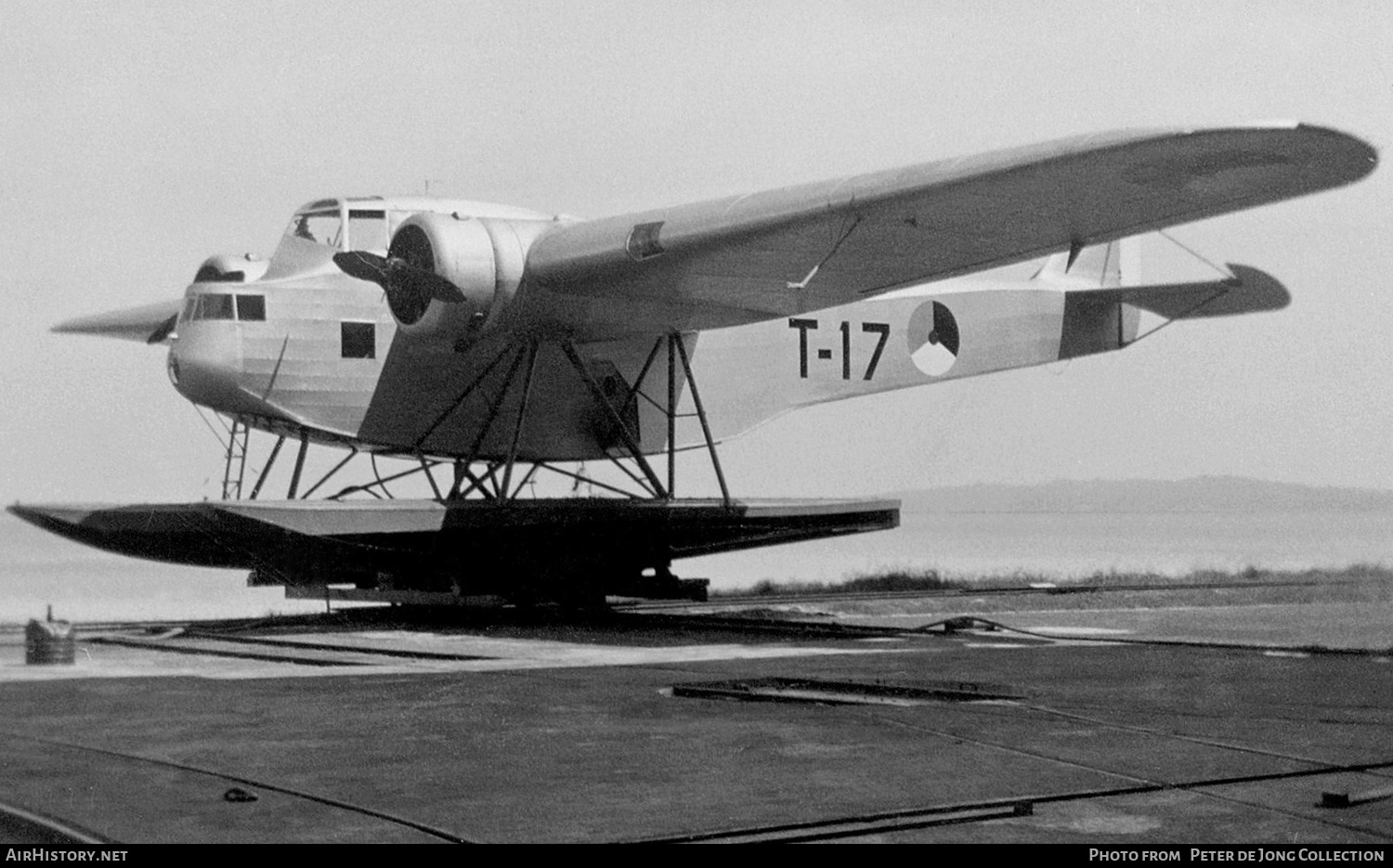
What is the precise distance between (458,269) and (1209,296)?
10.1m

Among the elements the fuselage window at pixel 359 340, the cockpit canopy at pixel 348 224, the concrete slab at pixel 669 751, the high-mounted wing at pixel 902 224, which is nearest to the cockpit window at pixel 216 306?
the cockpit canopy at pixel 348 224

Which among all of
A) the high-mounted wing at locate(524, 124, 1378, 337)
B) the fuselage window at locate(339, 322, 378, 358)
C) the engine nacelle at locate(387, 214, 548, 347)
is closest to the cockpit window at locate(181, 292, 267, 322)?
the fuselage window at locate(339, 322, 378, 358)

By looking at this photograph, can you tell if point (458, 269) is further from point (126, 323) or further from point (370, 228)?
point (126, 323)

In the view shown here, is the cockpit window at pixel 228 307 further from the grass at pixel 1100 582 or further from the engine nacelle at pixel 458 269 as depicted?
the grass at pixel 1100 582

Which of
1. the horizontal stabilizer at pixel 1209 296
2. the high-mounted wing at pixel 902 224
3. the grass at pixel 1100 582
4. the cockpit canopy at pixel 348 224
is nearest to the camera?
the high-mounted wing at pixel 902 224

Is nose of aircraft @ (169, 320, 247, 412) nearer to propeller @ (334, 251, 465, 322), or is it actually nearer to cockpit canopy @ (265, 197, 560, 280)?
cockpit canopy @ (265, 197, 560, 280)

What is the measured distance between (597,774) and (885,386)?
52.0 feet

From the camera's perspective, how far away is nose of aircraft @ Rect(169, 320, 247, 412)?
17.2 meters

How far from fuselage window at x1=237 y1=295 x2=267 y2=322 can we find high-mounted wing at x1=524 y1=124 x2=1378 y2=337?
8.93 feet

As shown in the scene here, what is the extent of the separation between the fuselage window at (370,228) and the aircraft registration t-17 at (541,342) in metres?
0.03

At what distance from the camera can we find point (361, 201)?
59.6 feet

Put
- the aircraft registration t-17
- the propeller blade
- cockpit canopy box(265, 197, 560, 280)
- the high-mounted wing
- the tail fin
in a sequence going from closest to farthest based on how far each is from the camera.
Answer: the high-mounted wing
the aircraft registration t-17
the propeller blade
cockpit canopy box(265, 197, 560, 280)
the tail fin

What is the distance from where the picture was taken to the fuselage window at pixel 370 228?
1802cm
